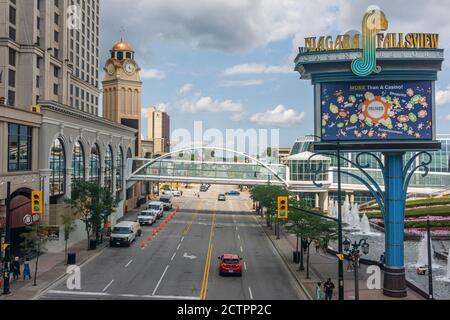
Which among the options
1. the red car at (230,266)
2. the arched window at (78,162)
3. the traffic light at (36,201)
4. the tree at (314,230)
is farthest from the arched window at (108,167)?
the traffic light at (36,201)

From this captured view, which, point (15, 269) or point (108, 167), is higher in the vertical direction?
point (108, 167)

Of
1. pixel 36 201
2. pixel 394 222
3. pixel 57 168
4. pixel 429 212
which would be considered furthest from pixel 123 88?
pixel 394 222

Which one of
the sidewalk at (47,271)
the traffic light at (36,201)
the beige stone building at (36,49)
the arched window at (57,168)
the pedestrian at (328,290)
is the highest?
the beige stone building at (36,49)

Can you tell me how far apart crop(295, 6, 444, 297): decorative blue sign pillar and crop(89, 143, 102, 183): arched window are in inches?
1385

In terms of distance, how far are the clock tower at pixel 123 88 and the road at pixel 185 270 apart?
31663 mm

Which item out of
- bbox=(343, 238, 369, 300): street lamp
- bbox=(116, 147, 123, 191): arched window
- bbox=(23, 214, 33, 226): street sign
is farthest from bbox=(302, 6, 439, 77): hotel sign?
bbox=(116, 147, 123, 191): arched window

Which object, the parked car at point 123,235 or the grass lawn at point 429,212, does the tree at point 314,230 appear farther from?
the grass lawn at point 429,212

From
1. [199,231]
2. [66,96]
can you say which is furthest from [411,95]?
[66,96]

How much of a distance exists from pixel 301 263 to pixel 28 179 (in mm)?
23972

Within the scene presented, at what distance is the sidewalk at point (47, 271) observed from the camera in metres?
27.9

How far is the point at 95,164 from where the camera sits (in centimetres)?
5912

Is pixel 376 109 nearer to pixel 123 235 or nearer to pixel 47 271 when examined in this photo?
pixel 47 271

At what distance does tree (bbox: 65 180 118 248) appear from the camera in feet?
143

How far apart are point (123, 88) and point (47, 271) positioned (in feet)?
178
